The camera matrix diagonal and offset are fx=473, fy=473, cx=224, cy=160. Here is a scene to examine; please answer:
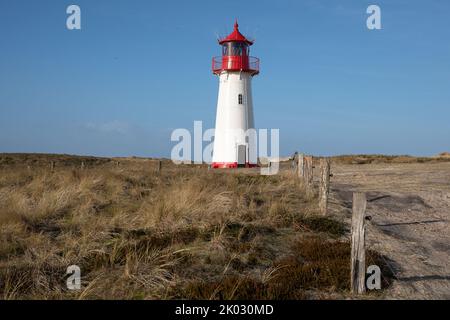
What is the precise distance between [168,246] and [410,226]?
23.0 feet

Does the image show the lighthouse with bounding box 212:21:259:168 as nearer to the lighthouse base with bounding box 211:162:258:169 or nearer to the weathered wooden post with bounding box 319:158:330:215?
the lighthouse base with bounding box 211:162:258:169

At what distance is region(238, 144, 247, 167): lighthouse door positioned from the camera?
3144 centimetres

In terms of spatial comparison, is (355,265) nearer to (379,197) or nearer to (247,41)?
(379,197)

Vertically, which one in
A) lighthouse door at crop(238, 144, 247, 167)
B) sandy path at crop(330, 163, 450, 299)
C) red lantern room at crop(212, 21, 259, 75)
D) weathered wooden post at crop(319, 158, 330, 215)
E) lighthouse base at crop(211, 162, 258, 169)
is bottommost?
sandy path at crop(330, 163, 450, 299)

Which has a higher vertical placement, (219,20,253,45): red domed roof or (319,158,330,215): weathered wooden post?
(219,20,253,45): red domed roof

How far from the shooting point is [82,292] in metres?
6.10

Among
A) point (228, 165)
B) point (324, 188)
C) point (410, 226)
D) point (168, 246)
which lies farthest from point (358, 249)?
point (228, 165)

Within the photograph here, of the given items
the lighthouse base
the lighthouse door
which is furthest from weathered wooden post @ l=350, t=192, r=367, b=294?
the lighthouse door

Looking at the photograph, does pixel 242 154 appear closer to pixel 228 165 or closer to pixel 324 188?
pixel 228 165

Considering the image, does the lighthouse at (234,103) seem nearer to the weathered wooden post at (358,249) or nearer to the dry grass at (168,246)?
the dry grass at (168,246)

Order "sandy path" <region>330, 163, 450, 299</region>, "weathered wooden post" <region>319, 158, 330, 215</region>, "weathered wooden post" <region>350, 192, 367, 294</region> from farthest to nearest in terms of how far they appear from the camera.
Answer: "weathered wooden post" <region>319, 158, 330, 215</region> → "sandy path" <region>330, 163, 450, 299</region> → "weathered wooden post" <region>350, 192, 367, 294</region>

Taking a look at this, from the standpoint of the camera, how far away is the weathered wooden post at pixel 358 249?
21.8 ft

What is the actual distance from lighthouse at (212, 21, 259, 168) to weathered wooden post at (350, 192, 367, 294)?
2432 cm

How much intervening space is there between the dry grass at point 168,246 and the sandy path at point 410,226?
906 mm
